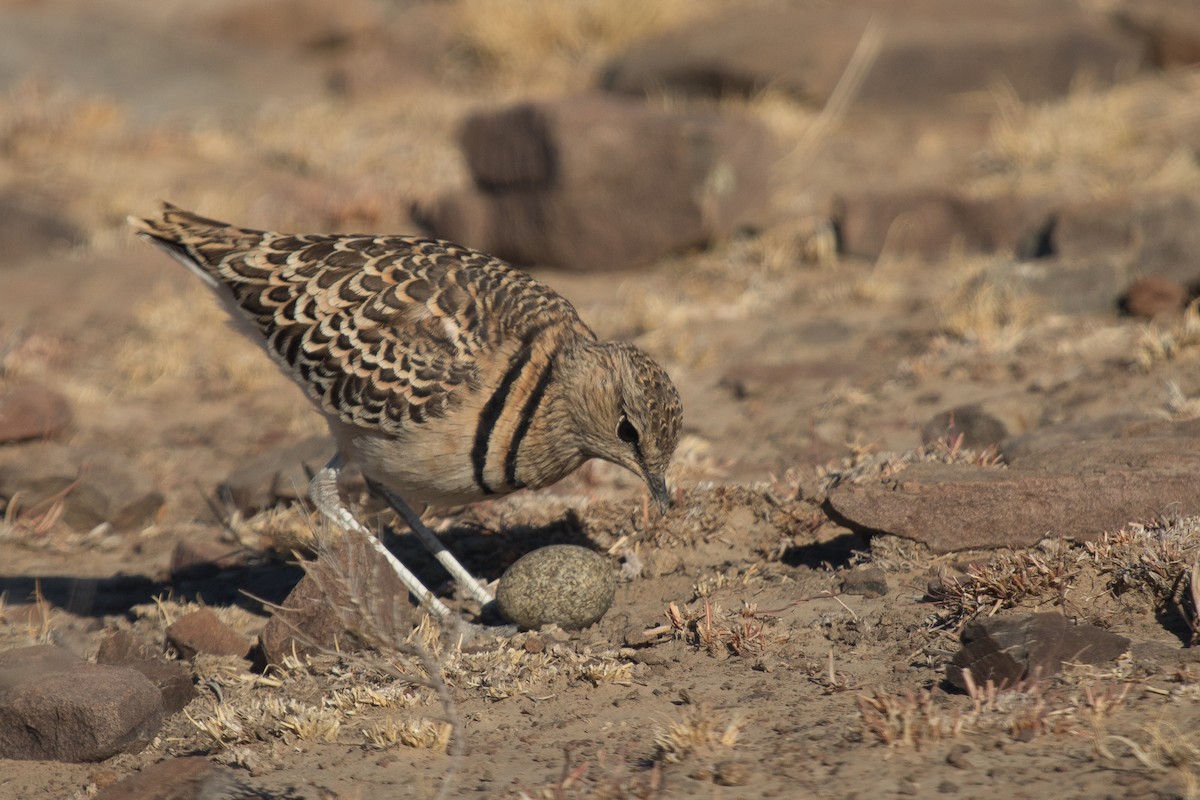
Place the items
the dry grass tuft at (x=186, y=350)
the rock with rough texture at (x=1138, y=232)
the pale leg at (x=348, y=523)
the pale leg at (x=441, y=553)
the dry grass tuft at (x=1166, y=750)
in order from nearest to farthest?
1. the dry grass tuft at (x=1166, y=750)
2. the pale leg at (x=348, y=523)
3. the pale leg at (x=441, y=553)
4. the rock with rough texture at (x=1138, y=232)
5. the dry grass tuft at (x=186, y=350)

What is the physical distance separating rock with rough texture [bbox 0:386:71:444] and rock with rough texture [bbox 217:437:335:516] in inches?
59.7

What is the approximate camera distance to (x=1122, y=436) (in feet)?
19.8

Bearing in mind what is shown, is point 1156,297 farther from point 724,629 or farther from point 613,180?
point 724,629

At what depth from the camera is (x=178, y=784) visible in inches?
174

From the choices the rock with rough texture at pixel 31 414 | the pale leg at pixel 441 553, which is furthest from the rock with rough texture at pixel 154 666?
the rock with rough texture at pixel 31 414

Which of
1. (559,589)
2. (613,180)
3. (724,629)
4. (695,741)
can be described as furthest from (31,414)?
(695,741)

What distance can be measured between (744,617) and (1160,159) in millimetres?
8115

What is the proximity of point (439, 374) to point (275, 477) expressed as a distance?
7.17 feet

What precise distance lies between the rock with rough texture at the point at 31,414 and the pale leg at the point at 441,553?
3.21 m

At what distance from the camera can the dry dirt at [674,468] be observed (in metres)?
4.14

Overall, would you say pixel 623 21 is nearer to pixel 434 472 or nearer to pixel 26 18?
pixel 26 18

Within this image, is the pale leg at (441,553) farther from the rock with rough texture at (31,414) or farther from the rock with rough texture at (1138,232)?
the rock with rough texture at (1138,232)

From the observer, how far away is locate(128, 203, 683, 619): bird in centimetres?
545

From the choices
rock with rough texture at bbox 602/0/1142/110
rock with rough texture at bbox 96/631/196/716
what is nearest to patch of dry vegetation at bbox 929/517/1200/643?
rock with rough texture at bbox 96/631/196/716
